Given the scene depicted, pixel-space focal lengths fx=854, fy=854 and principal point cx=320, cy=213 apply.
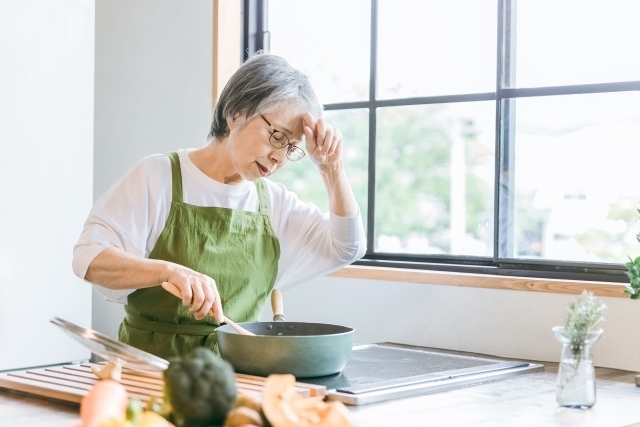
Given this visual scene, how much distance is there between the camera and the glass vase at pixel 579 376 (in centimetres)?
157

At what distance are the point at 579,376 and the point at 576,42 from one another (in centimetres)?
138

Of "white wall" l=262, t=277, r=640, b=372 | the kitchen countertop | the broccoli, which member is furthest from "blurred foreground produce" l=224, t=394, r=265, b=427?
"white wall" l=262, t=277, r=640, b=372

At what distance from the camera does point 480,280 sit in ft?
8.60

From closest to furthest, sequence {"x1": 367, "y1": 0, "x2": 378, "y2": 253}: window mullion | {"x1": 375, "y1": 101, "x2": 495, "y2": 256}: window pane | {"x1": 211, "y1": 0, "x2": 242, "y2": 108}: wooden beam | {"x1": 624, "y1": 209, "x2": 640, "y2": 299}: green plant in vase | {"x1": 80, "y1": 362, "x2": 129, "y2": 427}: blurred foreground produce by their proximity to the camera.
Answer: {"x1": 80, "y1": 362, "x2": 129, "y2": 427}: blurred foreground produce < {"x1": 624, "y1": 209, "x2": 640, "y2": 299}: green plant in vase < {"x1": 375, "y1": 101, "x2": 495, "y2": 256}: window pane < {"x1": 367, "y1": 0, "x2": 378, "y2": 253}: window mullion < {"x1": 211, "y1": 0, "x2": 242, "y2": 108}: wooden beam

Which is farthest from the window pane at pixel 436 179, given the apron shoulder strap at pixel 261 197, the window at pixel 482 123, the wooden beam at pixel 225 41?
the apron shoulder strap at pixel 261 197

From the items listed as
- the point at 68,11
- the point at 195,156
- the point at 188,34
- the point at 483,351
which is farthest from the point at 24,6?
the point at 483,351

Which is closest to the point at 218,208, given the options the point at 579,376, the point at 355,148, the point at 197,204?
the point at 197,204

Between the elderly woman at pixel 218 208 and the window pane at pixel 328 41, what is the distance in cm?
120

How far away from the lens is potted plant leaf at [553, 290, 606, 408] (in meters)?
1.57

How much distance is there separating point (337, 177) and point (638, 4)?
1.12m

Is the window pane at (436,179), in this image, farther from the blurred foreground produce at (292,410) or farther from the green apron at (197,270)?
the blurred foreground produce at (292,410)

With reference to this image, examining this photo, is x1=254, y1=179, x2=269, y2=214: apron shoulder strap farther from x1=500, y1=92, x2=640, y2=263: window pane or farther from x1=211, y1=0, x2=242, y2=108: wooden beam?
x1=211, y1=0, x2=242, y2=108: wooden beam

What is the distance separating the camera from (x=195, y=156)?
84.4 inches

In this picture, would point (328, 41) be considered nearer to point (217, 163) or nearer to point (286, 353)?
point (217, 163)
